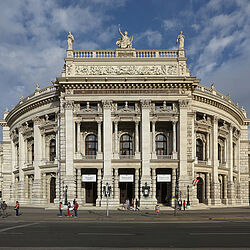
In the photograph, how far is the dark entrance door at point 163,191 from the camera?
158 feet

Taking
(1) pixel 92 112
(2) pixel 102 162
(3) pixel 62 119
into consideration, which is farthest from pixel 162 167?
(3) pixel 62 119

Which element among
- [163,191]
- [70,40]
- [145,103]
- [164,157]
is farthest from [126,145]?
[70,40]

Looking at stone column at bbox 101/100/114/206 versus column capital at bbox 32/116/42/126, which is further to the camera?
column capital at bbox 32/116/42/126

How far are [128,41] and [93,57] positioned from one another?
259 inches

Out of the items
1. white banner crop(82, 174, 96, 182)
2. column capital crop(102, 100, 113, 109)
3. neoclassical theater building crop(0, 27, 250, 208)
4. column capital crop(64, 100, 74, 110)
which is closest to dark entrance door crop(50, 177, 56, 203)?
neoclassical theater building crop(0, 27, 250, 208)

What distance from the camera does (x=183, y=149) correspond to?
46.2 metres

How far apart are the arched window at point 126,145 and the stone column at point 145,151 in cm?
399

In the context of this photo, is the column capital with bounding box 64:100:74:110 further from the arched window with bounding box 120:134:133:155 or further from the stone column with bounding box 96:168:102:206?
the stone column with bounding box 96:168:102:206

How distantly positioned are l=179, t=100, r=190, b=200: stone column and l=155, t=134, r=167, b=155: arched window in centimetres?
414

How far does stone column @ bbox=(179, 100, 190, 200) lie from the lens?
148ft

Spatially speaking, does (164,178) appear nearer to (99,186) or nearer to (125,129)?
(99,186)

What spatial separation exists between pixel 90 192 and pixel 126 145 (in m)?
8.63

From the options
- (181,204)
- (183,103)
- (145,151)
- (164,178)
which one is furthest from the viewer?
(183,103)

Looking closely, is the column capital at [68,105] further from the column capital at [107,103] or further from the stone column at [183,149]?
the stone column at [183,149]
